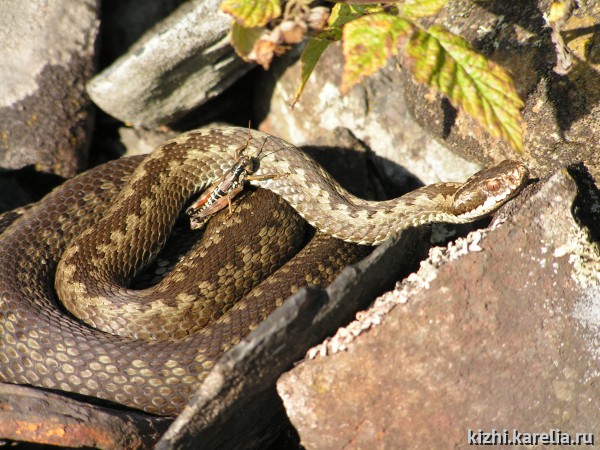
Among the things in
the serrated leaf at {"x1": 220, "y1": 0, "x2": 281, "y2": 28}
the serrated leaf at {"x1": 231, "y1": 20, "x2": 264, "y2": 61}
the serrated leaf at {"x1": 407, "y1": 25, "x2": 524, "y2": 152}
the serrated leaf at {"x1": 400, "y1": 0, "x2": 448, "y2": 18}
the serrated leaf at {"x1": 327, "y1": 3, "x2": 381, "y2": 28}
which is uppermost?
the serrated leaf at {"x1": 220, "y1": 0, "x2": 281, "y2": 28}

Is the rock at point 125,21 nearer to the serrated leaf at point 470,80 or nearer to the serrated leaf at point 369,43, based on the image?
the serrated leaf at point 369,43

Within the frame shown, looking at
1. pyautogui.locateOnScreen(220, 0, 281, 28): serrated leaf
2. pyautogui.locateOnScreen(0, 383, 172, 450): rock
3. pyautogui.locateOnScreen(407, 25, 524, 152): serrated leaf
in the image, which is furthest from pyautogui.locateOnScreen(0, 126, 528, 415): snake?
pyautogui.locateOnScreen(220, 0, 281, 28): serrated leaf

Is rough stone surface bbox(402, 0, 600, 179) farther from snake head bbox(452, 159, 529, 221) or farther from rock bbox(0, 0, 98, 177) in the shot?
rock bbox(0, 0, 98, 177)

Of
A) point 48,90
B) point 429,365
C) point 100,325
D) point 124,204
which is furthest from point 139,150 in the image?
point 429,365

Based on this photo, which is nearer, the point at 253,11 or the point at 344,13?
the point at 253,11

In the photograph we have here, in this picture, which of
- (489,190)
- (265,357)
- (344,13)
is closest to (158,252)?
(265,357)

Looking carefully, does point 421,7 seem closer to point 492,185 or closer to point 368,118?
point 492,185

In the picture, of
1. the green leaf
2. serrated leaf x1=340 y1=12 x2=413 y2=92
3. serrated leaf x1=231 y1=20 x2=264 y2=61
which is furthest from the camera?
the green leaf
